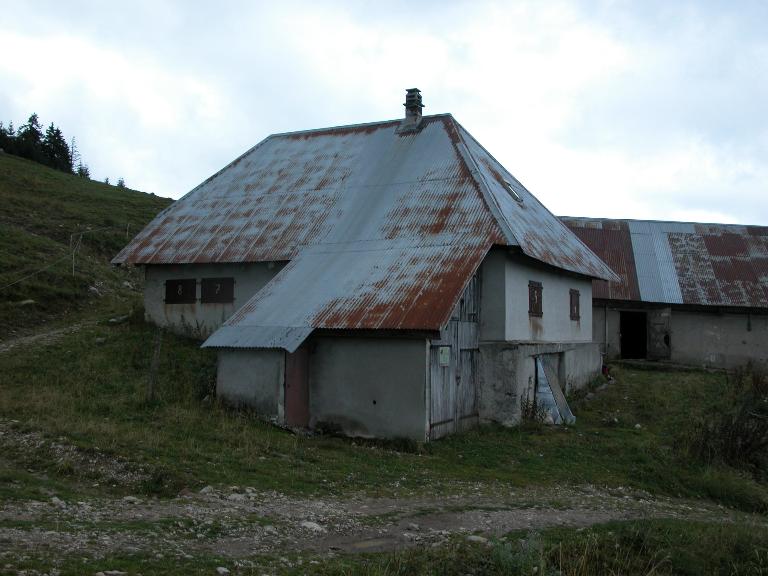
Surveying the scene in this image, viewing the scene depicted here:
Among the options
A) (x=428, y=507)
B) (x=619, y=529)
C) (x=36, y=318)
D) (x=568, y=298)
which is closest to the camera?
(x=619, y=529)

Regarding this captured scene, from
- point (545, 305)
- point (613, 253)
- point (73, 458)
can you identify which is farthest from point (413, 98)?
point (73, 458)

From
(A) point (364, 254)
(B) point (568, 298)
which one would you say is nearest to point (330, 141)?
(A) point (364, 254)

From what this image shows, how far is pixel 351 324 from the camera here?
48.0 ft

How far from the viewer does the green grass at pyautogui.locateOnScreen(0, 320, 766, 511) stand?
1086cm

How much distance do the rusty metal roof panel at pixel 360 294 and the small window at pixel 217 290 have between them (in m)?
3.09

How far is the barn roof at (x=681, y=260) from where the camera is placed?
90.8 ft

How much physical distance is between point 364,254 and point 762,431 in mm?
9362

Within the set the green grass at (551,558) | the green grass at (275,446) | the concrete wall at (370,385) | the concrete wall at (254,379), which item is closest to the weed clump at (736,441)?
the green grass at (275,446)

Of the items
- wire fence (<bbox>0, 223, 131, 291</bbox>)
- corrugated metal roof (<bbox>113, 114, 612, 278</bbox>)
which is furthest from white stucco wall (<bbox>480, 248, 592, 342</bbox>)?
wire fence (<bbox>0, 223, 131, 291</bbox>)

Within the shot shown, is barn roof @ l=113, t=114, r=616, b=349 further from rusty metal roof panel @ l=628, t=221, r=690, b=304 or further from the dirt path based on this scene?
rusty metal roof panel @ l=628, t=221, r=690, b=304

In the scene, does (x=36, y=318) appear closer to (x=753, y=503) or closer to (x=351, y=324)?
(x=351, y=324)

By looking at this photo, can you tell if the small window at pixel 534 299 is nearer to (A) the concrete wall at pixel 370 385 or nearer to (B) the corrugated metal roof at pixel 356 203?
(B) the corrugated metal roof at pixel 356 203

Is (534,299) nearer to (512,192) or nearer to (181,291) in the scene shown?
(512,192)

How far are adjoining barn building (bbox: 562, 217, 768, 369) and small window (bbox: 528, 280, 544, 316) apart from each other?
1017cm
